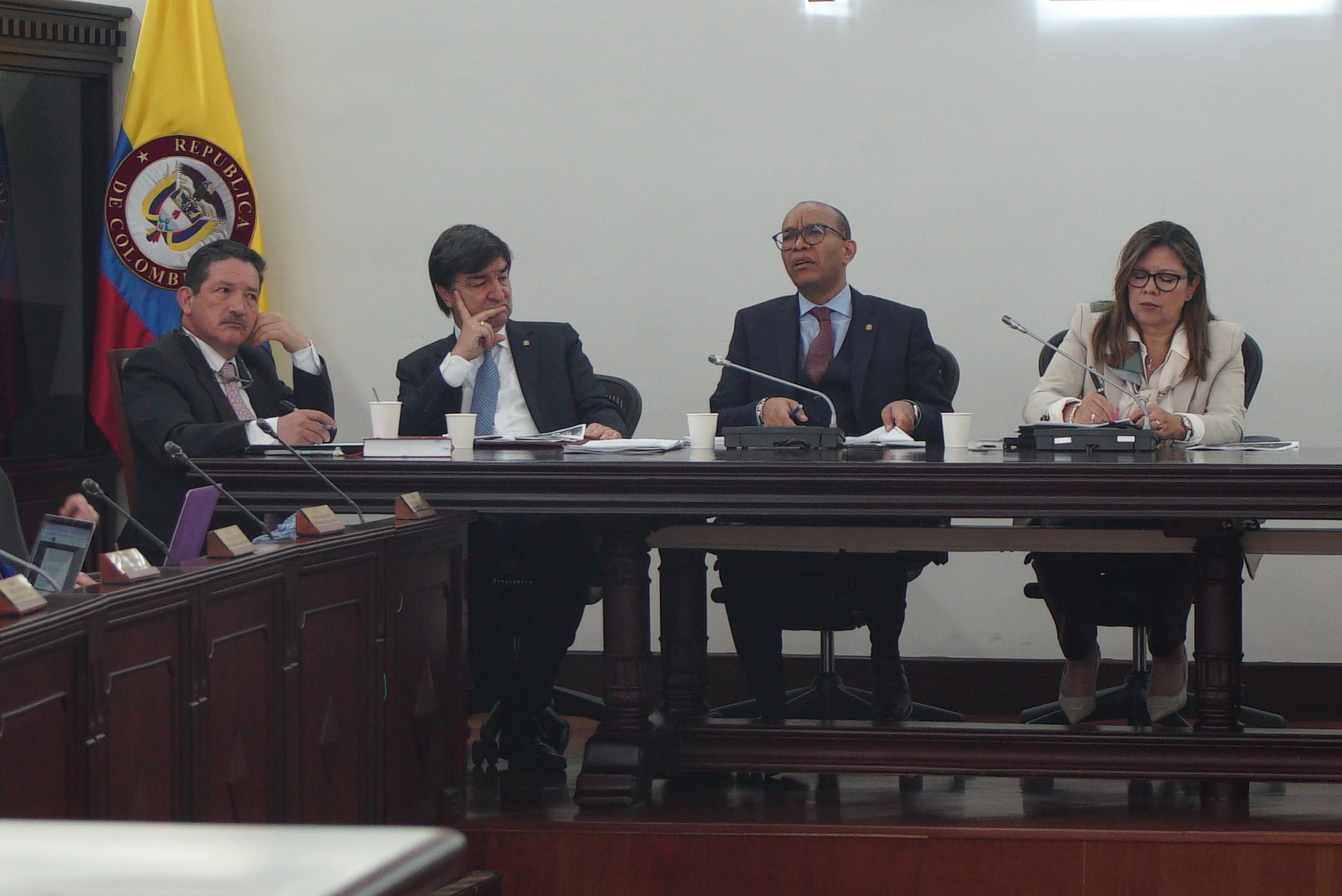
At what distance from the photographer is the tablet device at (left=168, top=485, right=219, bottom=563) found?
80.7 inches

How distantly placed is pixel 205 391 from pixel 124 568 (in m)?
1.47

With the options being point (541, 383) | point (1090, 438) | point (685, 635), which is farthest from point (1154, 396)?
point (541, 383)

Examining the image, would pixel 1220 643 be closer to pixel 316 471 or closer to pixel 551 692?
pixel 551 692

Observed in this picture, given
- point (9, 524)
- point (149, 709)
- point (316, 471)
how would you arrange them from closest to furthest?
point (149, 709)
point (9, 524)
point (316, 471)

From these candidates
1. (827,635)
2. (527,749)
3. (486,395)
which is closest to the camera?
(527,749)

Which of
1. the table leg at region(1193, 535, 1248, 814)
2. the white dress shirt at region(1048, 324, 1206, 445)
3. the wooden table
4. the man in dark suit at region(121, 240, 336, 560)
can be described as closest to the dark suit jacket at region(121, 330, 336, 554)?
the man in dark suit at region(121, 240, 336, 560)

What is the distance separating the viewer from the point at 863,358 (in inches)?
146

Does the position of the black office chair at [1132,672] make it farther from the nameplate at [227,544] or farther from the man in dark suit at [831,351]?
the nameplate at [227,544]

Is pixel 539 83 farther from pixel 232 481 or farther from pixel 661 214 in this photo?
pixel 232 481

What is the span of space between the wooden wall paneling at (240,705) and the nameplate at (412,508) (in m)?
0.55

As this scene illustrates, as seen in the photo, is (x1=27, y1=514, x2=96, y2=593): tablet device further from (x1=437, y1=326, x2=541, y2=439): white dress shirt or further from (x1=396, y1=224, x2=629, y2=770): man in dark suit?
(x1=437, y1=326, x2=541, y2=439): white dress shirt

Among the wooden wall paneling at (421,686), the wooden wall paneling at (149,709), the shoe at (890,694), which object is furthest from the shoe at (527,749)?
the wooden wall paneling at (149,709)

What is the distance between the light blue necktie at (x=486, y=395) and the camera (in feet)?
12.5

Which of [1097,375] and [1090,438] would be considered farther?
[1097,375]
